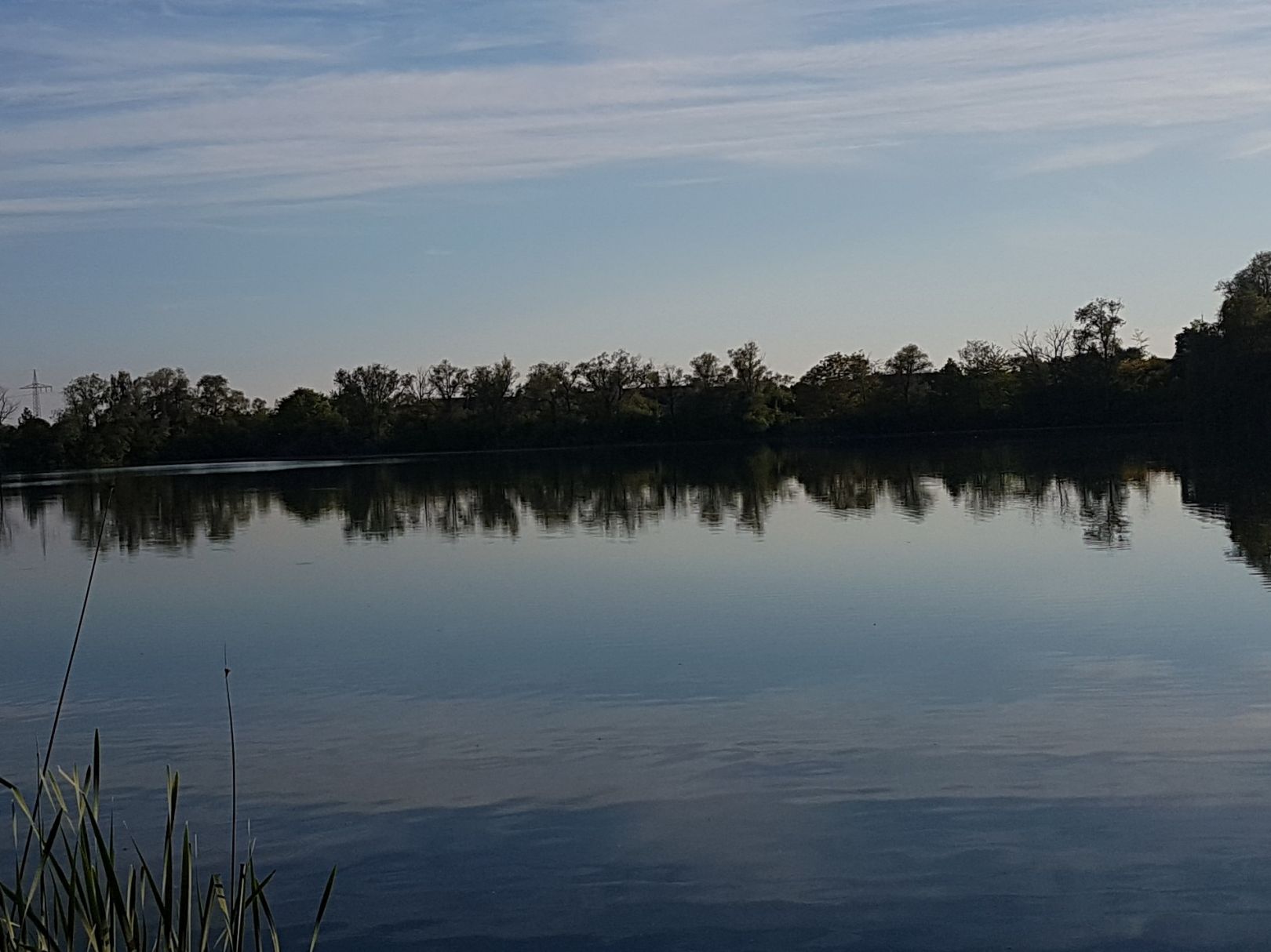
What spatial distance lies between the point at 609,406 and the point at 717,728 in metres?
67.5

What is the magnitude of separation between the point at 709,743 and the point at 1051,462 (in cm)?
3191

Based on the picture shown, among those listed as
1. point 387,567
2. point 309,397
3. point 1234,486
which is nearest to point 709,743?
point 387,567

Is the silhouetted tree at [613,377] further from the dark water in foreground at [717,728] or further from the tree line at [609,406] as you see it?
the dark water in foreground at [717,728]

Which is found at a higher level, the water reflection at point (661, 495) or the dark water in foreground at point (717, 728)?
the water reflection at point (661, 495)

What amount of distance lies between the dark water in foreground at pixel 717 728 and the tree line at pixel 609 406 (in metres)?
46.1

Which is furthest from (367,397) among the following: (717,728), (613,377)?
(717,728)

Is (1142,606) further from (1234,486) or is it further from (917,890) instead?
(1234,486)

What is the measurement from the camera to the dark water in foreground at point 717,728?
17.5 feet

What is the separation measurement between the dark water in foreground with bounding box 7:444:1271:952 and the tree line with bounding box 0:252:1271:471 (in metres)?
46.1

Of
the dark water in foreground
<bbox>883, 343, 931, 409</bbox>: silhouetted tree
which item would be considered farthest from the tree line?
the dark water in foreground

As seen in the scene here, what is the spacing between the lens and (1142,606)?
38.2ft

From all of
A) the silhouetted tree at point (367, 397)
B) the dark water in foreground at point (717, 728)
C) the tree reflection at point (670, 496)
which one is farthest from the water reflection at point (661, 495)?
the silhouetted tree at point (367, 397)

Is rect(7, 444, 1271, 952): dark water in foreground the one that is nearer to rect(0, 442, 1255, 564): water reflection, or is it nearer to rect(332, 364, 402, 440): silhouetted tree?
rect(0, 442, 1255, 564): water reflection

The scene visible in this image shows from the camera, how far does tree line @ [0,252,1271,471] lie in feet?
214
